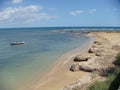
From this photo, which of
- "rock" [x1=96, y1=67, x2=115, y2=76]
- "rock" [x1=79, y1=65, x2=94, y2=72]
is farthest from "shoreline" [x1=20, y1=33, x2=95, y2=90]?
"rock" [x1=96, y1=67, x2=115, y2=76]

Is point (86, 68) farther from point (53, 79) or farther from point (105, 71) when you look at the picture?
point (53, 79)

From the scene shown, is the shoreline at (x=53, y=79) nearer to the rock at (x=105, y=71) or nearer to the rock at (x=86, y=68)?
the rock at (x=86, y=68)

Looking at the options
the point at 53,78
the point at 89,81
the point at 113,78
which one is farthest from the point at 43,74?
the point at 113,78

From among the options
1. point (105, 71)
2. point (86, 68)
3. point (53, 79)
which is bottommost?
point (53, 79)

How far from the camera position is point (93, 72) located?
47.4 feet

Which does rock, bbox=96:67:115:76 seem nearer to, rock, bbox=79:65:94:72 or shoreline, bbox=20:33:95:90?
rock, bbox=79:65:94:72

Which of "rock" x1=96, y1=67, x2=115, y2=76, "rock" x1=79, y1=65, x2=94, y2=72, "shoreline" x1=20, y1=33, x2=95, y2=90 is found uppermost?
"rock" x1=96, y1=67, x2=115, y2=76

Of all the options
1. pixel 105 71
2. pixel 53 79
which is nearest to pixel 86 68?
pixel 105 71

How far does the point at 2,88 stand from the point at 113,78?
225 inches

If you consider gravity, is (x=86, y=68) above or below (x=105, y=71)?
below

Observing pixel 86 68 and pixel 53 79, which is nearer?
pixel 53 79

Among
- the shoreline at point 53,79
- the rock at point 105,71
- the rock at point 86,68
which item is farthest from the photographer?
the rock at point 86,68

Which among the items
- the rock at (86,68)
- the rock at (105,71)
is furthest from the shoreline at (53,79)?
the rock at (105,71)

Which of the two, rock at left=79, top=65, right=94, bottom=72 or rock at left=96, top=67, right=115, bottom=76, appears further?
rock at left=79, top=65, right=94, bottom=72
